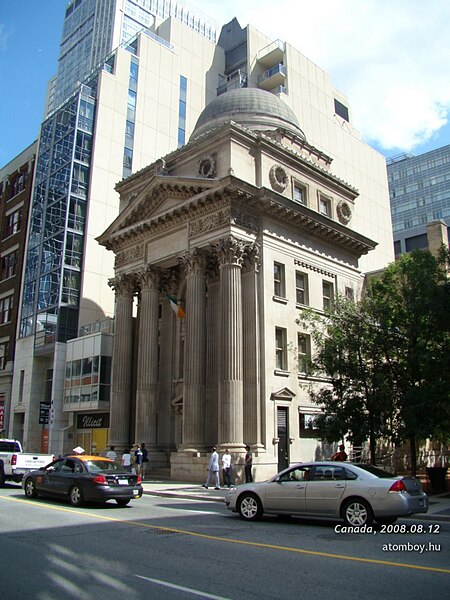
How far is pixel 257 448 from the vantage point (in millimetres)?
26500

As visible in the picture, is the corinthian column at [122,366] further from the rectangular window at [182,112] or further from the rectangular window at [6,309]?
the rectangular window at [182,112]

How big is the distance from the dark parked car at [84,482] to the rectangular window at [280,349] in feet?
46.4

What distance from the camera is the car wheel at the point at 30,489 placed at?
17.7 m

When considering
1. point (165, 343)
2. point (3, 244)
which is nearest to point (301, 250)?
point (165, 343)

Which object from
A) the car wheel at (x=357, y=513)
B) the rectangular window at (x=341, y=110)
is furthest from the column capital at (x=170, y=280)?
the rectangular window at (x=341, y=110)

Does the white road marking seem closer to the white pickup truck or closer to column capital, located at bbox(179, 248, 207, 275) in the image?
the white pickup truck

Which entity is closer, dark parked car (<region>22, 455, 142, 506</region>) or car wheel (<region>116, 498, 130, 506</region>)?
dark parked car (<region>22, 455, 142, 506</region>)

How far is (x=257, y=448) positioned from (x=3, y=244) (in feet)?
130

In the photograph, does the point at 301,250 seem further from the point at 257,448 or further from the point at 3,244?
the point at 3,244

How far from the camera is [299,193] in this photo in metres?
34.7

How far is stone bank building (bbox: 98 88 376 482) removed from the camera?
1095 inches

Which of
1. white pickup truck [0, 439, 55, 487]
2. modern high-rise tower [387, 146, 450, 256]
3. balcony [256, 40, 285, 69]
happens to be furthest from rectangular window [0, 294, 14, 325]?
modern high-rise tower [387, 146, 450, 256]

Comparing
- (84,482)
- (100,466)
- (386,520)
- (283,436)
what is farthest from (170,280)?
(386,520)

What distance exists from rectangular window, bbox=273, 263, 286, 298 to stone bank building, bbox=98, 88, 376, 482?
0.22 ft
